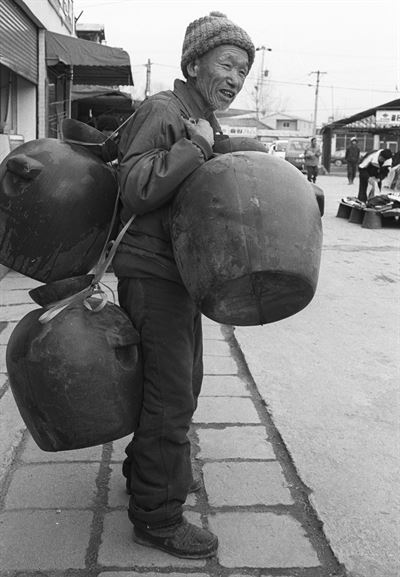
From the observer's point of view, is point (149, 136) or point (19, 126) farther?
point (19, 126)

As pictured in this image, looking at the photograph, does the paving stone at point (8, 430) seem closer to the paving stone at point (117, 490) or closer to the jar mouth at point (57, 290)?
the paving stone at point (117, 490)

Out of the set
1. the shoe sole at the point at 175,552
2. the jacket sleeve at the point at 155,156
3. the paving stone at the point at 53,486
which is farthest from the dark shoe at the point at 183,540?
the jacket sleeve at the point at 155,156

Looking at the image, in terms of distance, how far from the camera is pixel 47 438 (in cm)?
226

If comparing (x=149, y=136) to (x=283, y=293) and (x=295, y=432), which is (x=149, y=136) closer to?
(x=283, y=293)

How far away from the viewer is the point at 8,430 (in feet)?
11.4

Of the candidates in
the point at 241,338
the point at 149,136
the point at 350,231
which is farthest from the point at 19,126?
the point at 149,136

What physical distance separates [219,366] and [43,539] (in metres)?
2.19

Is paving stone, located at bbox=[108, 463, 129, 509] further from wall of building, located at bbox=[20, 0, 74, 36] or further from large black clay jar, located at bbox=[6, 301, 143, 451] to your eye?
wall of building, located at bbox=[20, 0, 74, 36]

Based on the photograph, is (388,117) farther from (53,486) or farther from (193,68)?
(53,486)

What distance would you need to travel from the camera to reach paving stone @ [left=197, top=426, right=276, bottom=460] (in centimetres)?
322

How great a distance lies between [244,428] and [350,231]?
31.6 feet

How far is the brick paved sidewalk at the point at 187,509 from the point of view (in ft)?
7.82

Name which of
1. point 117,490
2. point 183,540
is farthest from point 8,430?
point 183,540

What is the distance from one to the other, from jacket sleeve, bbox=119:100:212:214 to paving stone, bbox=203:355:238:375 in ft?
7.71
